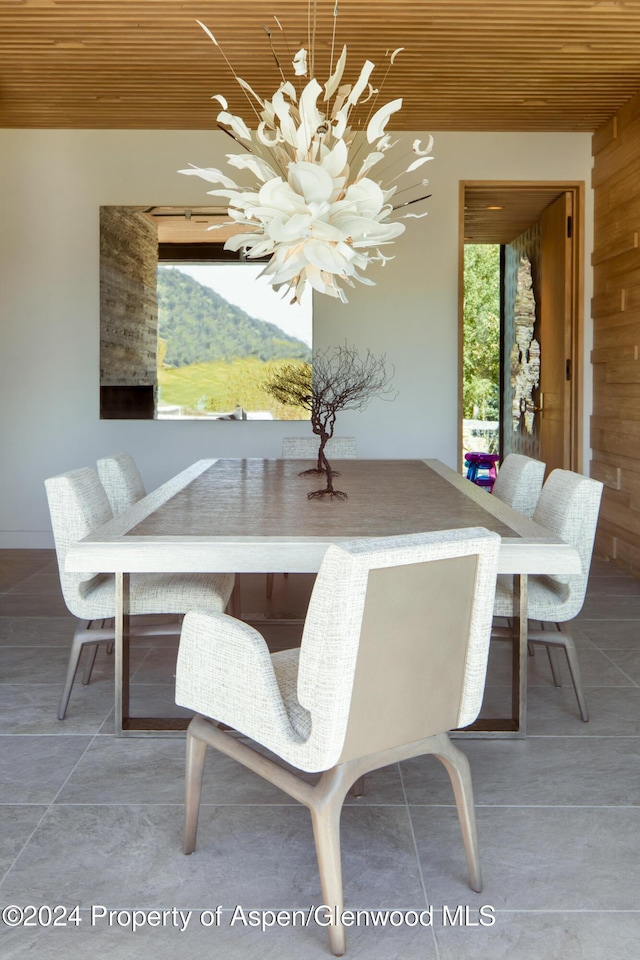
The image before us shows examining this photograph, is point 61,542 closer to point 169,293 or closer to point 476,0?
point 476,0

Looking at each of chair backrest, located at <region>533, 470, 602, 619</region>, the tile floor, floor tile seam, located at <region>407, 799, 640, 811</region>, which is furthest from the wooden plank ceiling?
floor tile seam, located at <region>407, 799, 640, 811</region>

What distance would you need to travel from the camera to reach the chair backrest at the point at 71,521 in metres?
2.73

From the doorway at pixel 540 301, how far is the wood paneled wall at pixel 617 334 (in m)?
0.19

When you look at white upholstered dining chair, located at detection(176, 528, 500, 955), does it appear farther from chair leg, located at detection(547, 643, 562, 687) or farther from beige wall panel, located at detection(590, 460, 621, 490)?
beige wall panel, located at detection(590, 460, 621, 490)

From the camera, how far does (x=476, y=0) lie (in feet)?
13.0

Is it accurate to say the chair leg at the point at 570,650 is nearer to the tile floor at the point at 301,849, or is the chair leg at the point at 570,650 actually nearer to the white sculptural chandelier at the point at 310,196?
the tile floor at the point at 301,849

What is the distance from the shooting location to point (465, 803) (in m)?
1.88

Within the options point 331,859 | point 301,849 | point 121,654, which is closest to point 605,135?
point 121,654

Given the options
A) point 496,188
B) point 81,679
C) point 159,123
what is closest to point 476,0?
point 496,188

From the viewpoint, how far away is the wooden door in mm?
6098

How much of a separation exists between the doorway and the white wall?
111mm

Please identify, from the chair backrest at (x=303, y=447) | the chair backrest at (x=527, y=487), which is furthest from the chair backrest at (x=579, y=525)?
the chair backrest at (x=303, y=447)

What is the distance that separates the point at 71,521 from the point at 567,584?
5.03 ft

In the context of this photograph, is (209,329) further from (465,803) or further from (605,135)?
(465,803)
